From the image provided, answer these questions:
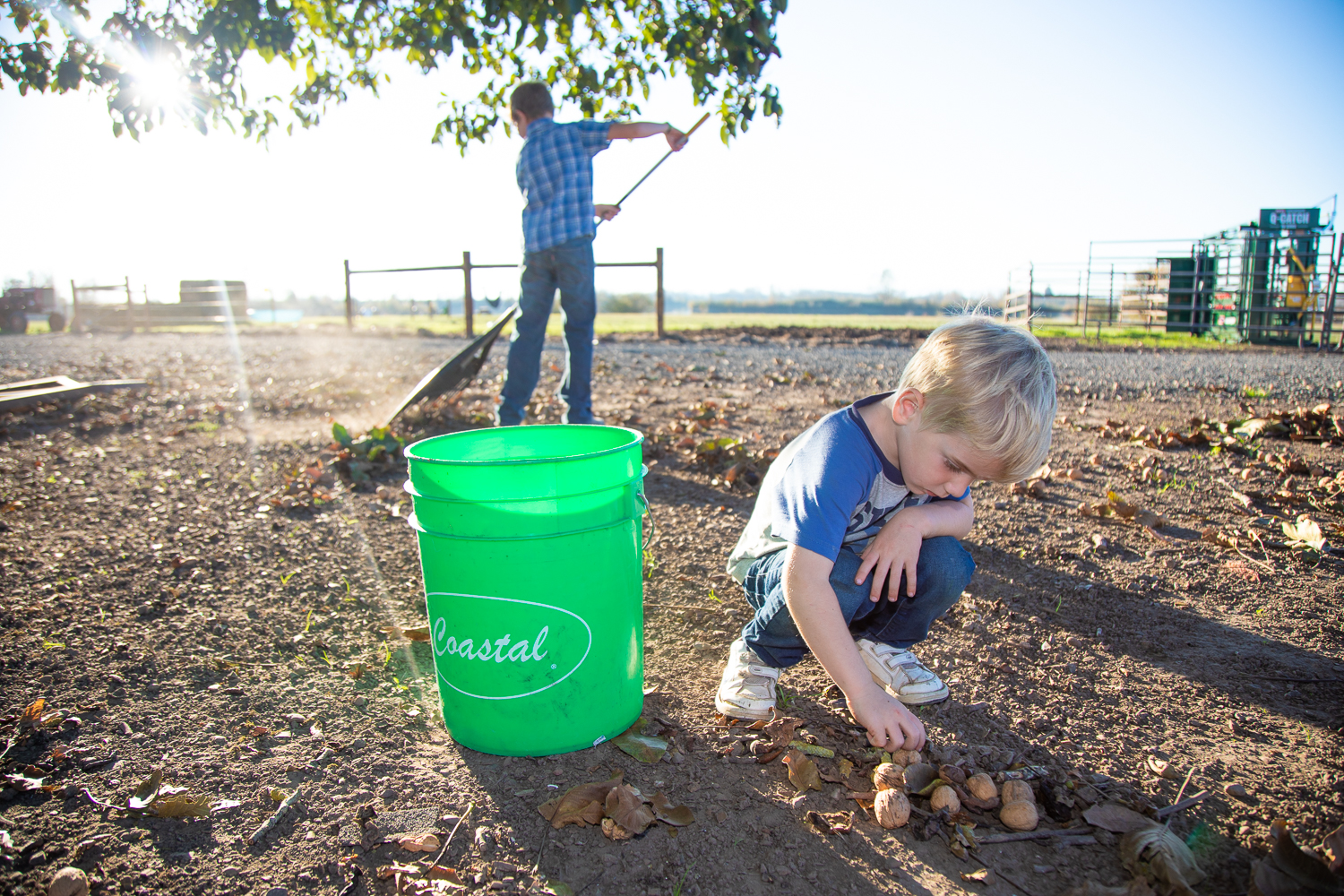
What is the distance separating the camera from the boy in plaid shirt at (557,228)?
3.86m

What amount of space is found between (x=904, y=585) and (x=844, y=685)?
1.29ft

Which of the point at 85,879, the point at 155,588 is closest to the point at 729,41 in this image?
the point at 155,588

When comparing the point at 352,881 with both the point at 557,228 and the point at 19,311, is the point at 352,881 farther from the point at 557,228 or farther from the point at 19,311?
the point at 19,311

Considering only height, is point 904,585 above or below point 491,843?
above

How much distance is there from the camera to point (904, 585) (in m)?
1.82

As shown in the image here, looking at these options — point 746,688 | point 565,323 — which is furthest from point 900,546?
point 565,323

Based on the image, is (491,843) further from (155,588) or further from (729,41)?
(729,41)

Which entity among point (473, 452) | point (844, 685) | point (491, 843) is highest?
point (473, 452)

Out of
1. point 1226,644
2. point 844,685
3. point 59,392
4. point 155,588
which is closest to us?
point 844,685

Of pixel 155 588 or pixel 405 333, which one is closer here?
pixel 155 588

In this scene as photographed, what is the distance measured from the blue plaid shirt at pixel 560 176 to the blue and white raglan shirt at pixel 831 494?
8.09ft

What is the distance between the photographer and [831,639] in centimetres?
153

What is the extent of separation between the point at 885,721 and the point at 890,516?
0.49m

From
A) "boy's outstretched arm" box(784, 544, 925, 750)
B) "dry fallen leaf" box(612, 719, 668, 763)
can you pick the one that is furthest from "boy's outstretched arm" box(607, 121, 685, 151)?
"dry fallen leaf" box(612, 719, 668, 763)
